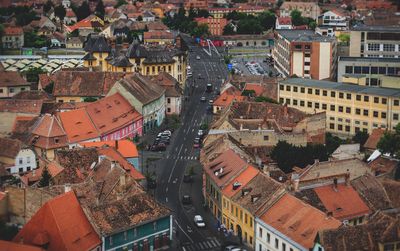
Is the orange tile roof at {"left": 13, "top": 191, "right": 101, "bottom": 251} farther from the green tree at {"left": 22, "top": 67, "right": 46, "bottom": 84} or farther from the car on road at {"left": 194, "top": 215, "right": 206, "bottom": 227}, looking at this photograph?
the green tree at {"left": 22, "top": 67, "right": 46, "bottom": 84}

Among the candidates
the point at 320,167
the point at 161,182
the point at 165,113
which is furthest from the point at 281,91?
the point at 320,167

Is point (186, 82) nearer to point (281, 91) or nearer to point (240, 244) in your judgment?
point (281, 91)

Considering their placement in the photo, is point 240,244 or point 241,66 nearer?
point 240,244

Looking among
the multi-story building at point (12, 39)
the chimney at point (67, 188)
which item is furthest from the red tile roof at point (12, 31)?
the chimney at point (67, 188)

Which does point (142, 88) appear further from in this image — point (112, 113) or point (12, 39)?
point (12, 39)

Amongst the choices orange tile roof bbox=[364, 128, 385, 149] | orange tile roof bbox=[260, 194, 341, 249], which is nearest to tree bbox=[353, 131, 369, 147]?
orange tile roof bbox=[364, 128, 385, 149]

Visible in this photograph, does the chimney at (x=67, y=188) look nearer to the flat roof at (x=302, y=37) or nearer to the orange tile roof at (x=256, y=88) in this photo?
the orange tile roof at (x=256, y=88)
